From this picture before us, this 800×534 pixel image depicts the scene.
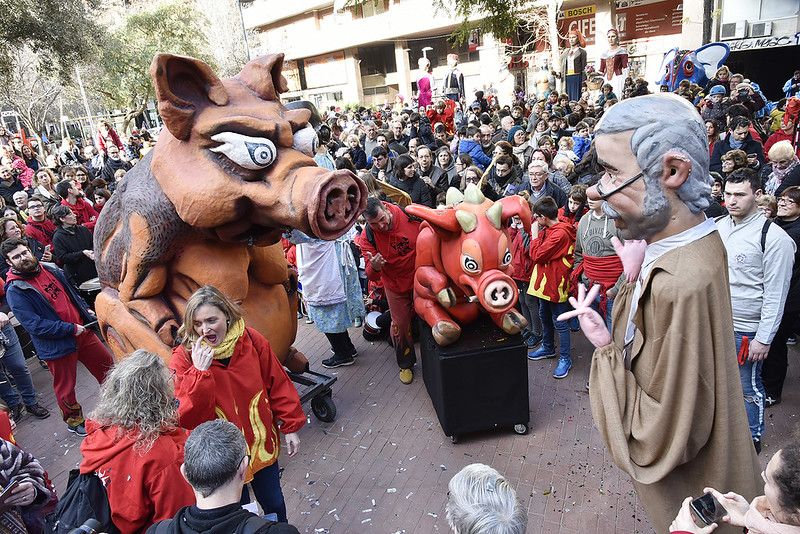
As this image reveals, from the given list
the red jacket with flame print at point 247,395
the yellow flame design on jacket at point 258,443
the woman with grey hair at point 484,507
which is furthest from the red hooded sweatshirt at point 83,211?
the woman with grey hair at point 484,507

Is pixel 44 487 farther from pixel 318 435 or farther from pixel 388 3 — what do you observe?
pixel 388 3

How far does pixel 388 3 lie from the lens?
30219 mm

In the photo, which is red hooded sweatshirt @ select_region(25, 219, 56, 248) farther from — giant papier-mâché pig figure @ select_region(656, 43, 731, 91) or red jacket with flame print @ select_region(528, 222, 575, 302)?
giant papier-mâché pig figure @ select_region(656, 43, 731, 91)

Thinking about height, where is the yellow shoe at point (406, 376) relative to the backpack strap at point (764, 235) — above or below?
below

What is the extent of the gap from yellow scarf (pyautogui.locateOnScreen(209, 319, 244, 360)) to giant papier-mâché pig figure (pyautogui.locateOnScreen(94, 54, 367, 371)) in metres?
0.45

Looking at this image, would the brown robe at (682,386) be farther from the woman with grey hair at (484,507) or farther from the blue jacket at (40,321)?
the blue jacket at (40,321)

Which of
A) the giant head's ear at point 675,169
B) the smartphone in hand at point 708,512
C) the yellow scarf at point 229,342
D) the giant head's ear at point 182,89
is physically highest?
the giant head's ear at point 182,89

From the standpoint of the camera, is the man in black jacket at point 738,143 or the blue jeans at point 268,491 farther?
the man in black jacket at point 738,143

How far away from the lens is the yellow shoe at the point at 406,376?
5.20m

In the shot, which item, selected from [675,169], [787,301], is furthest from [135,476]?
[787,301]

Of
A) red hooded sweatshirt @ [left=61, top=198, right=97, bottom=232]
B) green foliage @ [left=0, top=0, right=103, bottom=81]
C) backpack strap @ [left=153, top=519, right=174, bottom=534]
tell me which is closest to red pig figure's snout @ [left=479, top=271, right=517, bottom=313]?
backpack strap @ [left=153, top=519, right=174, bottom=534]

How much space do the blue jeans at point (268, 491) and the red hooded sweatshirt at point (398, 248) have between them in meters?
2.15

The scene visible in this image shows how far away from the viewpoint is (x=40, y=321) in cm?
453

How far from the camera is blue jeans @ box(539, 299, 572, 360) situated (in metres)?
4.89
